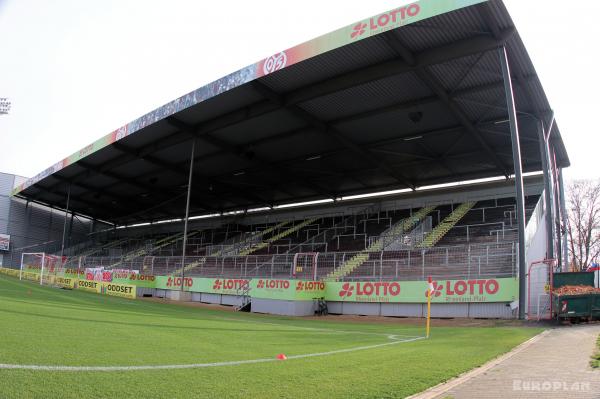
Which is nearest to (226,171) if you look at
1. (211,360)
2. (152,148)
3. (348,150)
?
(152,148)

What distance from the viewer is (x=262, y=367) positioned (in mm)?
6184

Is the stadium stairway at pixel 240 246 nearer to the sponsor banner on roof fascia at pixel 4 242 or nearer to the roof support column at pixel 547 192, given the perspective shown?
the roof support column at pixel 547 192

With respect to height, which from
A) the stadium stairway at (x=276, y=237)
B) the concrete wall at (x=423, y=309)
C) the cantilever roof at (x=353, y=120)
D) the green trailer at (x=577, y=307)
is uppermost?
the cantilever roof at (x=353, y=120)

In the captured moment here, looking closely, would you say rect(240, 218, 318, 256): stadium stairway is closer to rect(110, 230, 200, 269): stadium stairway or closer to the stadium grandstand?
the stadium grandstand

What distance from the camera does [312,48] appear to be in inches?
740

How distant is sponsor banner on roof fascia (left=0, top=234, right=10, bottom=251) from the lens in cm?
5306

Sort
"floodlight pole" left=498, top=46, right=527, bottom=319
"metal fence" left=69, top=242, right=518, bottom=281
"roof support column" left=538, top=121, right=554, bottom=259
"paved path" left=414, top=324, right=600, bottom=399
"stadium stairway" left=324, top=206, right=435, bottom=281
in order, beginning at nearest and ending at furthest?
"paved path" left=414, top=324, right=600, bottom=399 → "floodlight pole" left=498, top=46, right=527, bottom=319 → "metal fence" left=69, top=242, right=518, bottom=281 → "roof support column" left=538, top=121, right=554, bottom=259 → "stadium stairway" left=324, top=206, right=435, bottom=281

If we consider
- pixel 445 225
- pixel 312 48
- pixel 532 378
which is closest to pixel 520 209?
pixel 312 48

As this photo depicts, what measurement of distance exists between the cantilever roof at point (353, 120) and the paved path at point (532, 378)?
11.9 metres

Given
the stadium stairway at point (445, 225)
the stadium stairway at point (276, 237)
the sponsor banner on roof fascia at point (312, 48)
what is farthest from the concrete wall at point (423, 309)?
the stadium stairway at point (276, 237)

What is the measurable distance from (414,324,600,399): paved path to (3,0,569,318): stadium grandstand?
9205 millimetres

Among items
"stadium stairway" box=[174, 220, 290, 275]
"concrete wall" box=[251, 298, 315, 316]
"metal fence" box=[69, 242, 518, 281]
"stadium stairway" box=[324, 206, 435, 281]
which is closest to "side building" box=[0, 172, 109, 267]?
"stadium stairway" box=[174, 220, 290, 275]

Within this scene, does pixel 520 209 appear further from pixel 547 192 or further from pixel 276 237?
pixel 276 237

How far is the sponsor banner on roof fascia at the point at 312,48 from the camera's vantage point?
51.9 feet
